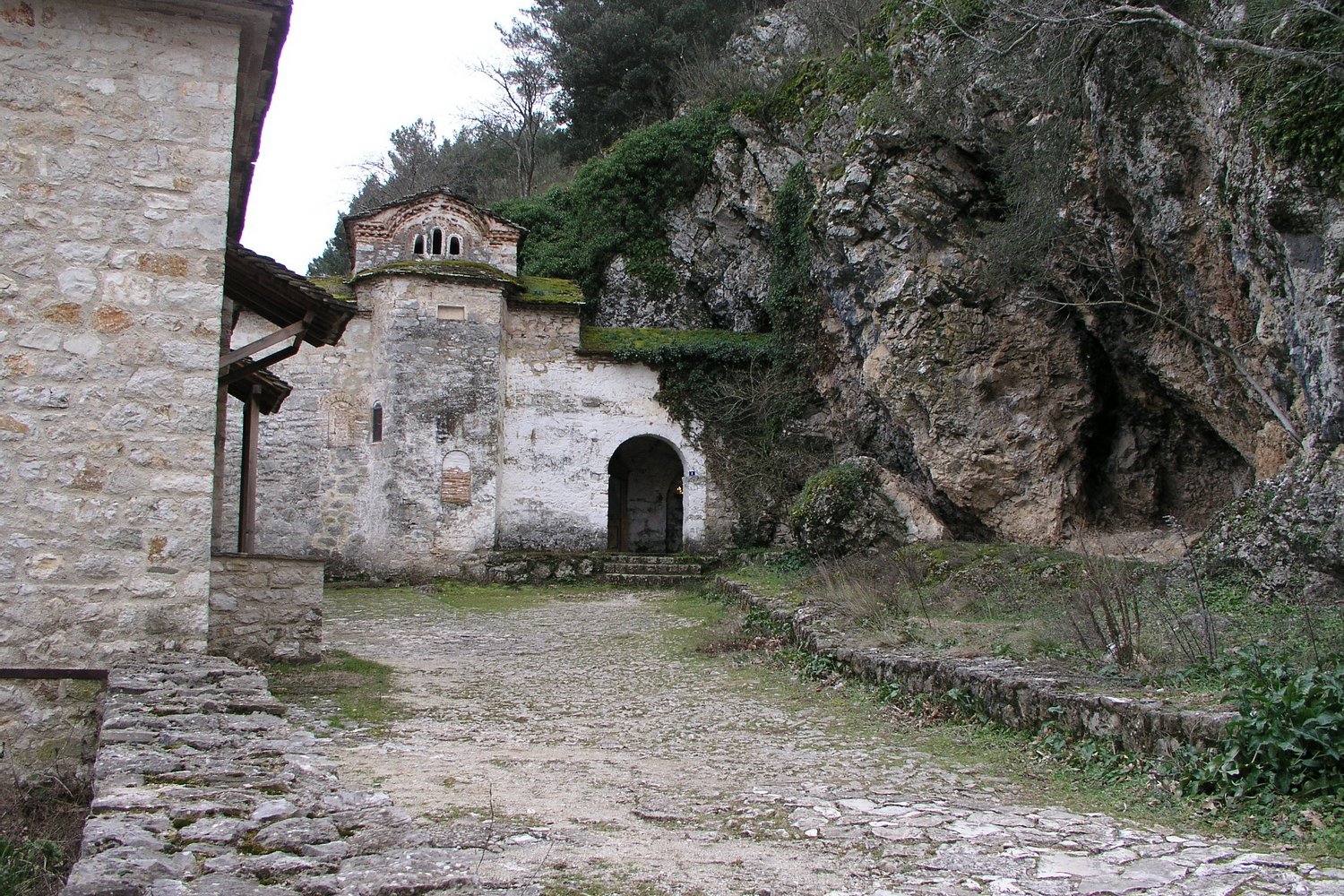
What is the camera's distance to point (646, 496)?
74.3 feet

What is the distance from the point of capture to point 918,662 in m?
6.71

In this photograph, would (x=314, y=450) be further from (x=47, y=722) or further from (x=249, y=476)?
(x=47, y=722)

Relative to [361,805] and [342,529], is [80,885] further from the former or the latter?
[342,529]

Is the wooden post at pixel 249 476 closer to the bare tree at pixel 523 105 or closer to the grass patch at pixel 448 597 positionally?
the grass patch at pixel 448 597

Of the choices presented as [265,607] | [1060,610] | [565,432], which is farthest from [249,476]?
[565,432]

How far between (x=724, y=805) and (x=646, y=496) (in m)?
→ 18.3

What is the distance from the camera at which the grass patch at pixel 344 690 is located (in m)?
6.25

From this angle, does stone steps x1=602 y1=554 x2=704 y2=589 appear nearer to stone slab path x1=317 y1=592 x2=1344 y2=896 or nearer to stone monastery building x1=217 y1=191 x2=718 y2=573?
stone monastery building x1=217 y1=191 x2=718 y2=573

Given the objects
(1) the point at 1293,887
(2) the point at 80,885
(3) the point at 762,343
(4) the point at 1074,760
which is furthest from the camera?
(3) the point at 762,343

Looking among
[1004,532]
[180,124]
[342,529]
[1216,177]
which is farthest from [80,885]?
[342,529]

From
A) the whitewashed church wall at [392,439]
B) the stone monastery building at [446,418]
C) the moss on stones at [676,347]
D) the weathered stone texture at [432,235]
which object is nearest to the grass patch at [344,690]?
the whitewashed church wall at [392,439]

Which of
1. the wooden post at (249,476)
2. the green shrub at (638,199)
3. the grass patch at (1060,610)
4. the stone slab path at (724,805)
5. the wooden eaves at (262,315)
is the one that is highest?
the green shrub at (638,199)

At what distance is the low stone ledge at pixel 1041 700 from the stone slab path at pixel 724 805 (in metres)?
0.51

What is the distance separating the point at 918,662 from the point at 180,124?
5.65 meters
